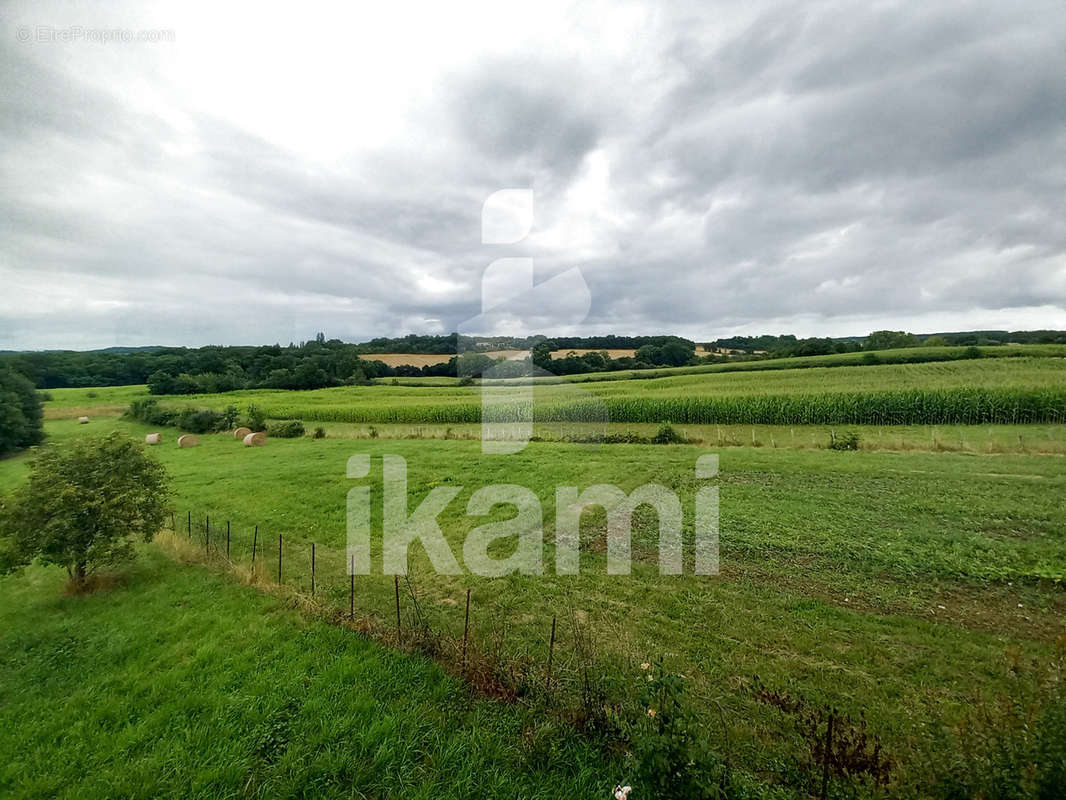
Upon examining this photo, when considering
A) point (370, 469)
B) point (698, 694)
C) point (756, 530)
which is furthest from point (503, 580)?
point (370, 469)

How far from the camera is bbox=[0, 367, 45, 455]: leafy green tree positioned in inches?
888

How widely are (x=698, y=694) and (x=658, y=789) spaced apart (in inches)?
75.8

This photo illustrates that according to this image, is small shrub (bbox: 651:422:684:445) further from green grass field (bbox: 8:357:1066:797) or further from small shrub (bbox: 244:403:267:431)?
small shrub (bbox: 244:403:267:431)

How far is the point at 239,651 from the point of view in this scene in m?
5.59

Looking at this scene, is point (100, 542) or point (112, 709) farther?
point (100, 542)

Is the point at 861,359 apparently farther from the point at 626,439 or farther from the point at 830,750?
the point at 830,750

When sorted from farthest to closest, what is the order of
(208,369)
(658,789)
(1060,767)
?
(208,369)
(658,789)
(1060,767)

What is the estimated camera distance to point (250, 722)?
14.3 feet

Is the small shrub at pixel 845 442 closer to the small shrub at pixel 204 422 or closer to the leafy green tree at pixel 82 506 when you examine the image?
the leafy green tree at pixel 82 506

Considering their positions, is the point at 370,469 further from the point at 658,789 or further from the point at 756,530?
the point at 658,789

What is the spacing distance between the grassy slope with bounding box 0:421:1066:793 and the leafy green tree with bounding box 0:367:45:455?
766 inches

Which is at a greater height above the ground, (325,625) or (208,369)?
(208,369)

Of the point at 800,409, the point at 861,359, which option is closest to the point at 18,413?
the point at 800,409

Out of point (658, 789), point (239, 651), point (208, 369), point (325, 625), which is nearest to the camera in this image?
point (658, 789)
